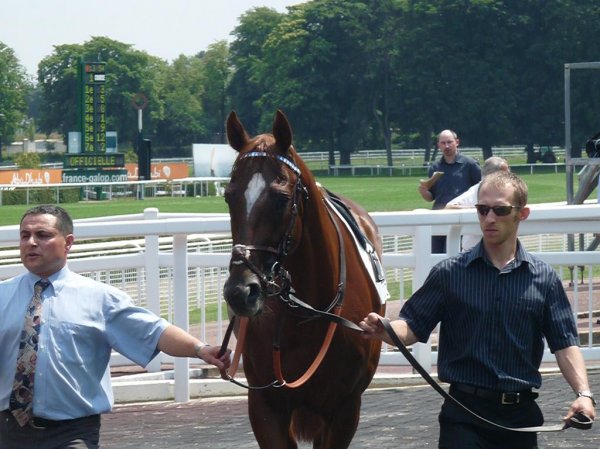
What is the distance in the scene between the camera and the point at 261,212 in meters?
4.91

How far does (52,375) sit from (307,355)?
1410 millimetres

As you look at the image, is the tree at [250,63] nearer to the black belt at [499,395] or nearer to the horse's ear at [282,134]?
the horse's ear at [282,134]

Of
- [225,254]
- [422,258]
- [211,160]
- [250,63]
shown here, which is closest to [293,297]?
[422,258]

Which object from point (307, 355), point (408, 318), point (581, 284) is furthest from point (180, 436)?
point (581, 284)

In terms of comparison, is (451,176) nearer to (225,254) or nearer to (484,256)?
(225,254)

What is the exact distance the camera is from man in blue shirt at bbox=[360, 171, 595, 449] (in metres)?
4.10

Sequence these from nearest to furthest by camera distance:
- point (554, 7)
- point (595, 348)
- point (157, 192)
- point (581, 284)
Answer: point (595, 348), point (581, 284), point (157, 192), point (554, 7)

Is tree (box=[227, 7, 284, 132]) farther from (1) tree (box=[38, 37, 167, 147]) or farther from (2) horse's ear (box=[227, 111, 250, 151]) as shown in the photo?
(2) horse's ear (box=[227, 111, 250, 151])

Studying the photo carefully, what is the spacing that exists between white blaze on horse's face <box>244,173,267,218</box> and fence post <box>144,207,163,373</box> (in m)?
3.81

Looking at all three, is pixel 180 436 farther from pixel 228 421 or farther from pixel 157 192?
pixel 157 192

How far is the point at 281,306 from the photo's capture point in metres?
5.25

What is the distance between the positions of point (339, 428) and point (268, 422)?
41 centimetres

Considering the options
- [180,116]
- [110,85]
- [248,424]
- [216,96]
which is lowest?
[248,424]

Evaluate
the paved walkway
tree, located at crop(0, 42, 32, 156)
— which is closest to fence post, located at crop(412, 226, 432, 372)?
the paved walkway
